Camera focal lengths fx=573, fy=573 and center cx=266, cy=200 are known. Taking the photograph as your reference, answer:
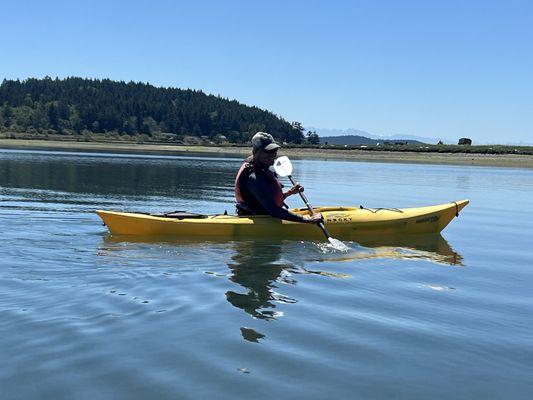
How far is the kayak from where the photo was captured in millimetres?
10727

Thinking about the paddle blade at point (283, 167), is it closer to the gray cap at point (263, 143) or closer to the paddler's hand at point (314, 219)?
the paddler's hand at point (314, 219)

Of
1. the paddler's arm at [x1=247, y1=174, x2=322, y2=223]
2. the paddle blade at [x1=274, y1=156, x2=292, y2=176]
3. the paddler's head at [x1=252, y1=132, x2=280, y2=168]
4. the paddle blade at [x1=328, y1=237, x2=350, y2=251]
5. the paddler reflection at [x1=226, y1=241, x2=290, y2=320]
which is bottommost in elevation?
the paddler reflection at [x1=226, y1=241, x2=290, y2=320]

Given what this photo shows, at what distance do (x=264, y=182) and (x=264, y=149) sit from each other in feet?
2.15

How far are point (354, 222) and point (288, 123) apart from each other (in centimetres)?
17959

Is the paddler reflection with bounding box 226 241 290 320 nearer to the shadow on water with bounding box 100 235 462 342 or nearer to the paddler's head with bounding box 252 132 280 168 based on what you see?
the shadow on water with bounding box 100 235 462 342

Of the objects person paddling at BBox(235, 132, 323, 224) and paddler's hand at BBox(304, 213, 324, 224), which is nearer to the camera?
person paddling at BBox(235, 132, 323, 224)

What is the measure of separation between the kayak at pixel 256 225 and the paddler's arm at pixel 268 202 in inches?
8.9

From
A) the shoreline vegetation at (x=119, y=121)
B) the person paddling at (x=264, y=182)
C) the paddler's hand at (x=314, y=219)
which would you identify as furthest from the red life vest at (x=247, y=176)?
the shoreline vegetation at (x=119, y=121)

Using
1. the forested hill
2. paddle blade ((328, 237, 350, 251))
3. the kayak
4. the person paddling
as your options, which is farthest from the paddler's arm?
the forested hill

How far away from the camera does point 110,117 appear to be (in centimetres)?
16750

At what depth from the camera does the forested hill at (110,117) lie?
162375 millimetres

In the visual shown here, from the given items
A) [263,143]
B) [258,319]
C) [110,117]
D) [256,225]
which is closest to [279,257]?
[256,225]

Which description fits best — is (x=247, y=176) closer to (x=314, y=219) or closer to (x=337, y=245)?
(x=314, y=219)

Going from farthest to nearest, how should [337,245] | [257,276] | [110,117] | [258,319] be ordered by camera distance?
[110,117] → [337,245] → [257,276] → [258,319]
